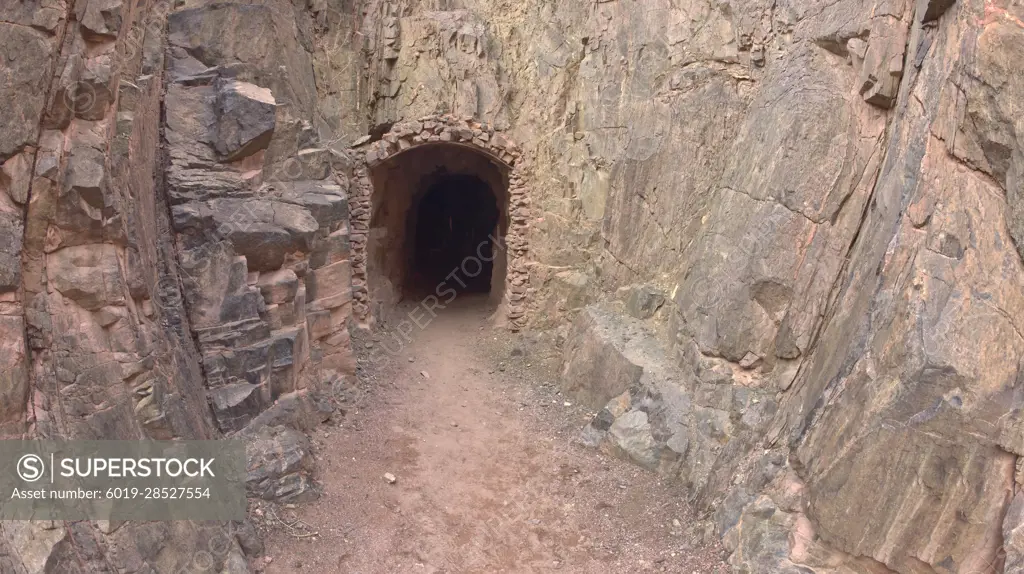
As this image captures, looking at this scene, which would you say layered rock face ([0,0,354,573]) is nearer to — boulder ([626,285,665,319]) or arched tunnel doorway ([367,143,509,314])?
arched tunnel doorway ([367,143,509,314])

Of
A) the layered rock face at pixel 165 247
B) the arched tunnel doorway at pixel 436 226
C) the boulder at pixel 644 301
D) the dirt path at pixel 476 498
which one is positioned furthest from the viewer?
the arched tunnel doorway at pixel 436 226

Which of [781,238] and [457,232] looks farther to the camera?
[457,232]

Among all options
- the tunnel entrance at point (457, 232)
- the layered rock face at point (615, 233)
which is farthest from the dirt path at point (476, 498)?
the tunnel entrance at point (457, 232)

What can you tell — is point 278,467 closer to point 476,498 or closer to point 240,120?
point 476,498

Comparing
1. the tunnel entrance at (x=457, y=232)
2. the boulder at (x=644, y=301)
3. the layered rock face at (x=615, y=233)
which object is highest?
the layered rock face at (x=615, y=233)

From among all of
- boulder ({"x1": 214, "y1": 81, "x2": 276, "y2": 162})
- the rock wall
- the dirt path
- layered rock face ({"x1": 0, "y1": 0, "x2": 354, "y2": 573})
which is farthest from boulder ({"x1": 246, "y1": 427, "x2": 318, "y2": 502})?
the rock wall

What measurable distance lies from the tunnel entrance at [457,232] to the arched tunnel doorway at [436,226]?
26 mm

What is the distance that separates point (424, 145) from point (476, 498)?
6.44m

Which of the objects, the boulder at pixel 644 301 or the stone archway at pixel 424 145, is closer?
the boulder at pixel 644 301

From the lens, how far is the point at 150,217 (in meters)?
6.20

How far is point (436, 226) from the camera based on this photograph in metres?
17.1

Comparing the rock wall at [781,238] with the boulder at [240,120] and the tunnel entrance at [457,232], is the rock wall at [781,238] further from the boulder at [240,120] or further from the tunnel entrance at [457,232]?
the tunnel entrance at [457,232]

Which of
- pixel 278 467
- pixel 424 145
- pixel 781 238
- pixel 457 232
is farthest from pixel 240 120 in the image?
pixel 457 232

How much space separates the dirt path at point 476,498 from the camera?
249 inches
